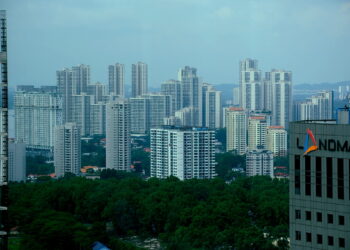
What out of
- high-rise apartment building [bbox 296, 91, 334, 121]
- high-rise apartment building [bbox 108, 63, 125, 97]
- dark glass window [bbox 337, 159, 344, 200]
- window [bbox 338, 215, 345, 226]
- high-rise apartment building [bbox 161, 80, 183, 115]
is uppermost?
high-rise apartment building [bbox 108, 63, 125, 97]

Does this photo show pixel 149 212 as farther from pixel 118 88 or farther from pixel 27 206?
pixel 118 88

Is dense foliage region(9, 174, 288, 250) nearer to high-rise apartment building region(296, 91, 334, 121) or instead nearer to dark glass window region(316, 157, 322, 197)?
dark glass window region(316, 157, 322, 197)

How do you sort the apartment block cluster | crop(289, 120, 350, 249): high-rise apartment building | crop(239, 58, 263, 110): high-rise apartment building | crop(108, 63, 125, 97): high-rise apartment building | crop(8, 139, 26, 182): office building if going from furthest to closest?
crop(108, 63, 125, 97): high-rise apartment building, crop(239, 58, 263, 110): high-rise apartment building, the apartment block cluster, crop(8, 139, 26, 182): office building, crop(289, 120, 350, 249): high-rise apartment building

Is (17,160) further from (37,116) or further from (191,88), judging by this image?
(191,88)

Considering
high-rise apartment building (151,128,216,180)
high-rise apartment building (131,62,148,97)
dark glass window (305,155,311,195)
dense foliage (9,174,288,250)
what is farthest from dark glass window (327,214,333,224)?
high-rise apartment building (131,62,148,97)

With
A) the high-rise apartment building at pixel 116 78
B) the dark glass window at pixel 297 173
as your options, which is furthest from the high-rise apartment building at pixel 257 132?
the dark glass window at pixel 297 173
